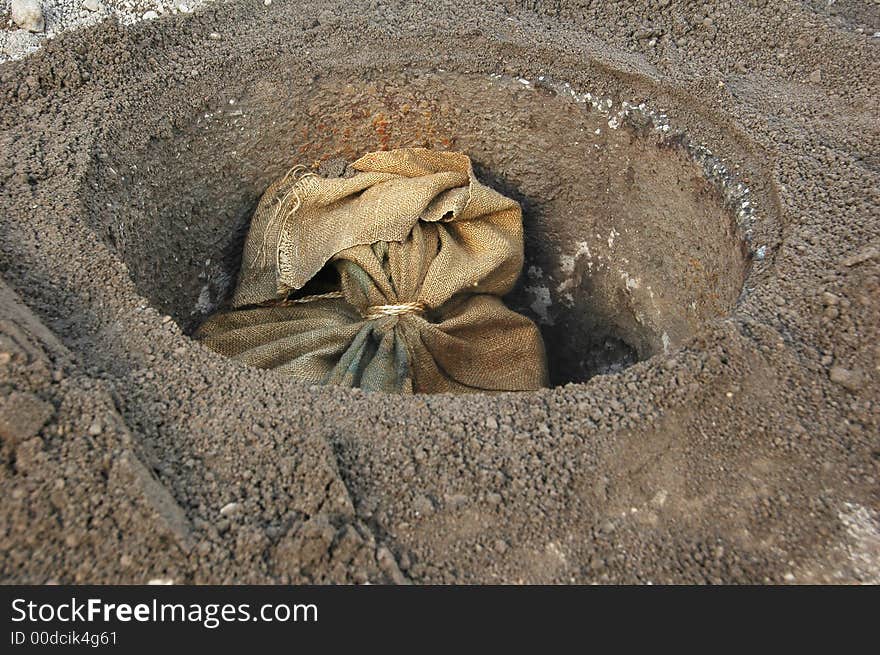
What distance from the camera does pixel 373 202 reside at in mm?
2570

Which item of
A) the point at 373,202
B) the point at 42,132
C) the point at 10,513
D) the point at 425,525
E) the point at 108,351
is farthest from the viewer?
the point at 373,202

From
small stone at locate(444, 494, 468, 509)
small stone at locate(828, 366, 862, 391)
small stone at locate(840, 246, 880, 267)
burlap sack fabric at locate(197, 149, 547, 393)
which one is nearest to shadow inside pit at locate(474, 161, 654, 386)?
burlap sack fabric at locate(197, 149, 547, 393)

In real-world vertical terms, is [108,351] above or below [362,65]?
below

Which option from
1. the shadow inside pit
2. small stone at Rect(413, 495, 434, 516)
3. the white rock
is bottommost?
the shadow inside pit

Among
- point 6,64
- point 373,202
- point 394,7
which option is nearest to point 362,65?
point 394,7

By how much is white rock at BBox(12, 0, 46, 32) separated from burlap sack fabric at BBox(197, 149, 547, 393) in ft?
2.80

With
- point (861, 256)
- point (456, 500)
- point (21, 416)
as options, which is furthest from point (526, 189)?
point (21, 416)

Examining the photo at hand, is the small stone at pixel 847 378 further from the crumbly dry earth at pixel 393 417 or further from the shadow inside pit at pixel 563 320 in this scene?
the shadow inside pit at pixel 563 320

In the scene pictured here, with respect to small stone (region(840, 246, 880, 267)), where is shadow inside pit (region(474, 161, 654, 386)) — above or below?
below

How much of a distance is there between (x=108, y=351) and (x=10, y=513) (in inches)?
18.2

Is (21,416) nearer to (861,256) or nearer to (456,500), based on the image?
(456,500)

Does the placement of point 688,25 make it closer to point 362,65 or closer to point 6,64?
point 362,65

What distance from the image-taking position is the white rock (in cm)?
242

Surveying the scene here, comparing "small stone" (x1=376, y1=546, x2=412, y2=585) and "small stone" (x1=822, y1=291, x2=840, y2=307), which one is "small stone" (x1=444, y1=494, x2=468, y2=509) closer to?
"small stone" (x1=376, y1=546, x2=412, y2=585)
